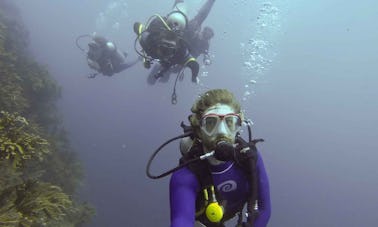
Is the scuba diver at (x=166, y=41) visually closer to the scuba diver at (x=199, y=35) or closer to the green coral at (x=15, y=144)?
the scuba diver at (x=199, y=35)

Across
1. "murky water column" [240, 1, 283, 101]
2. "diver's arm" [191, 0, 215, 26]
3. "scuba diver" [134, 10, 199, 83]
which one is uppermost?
"murky water column" [240, 1, 283, 101]

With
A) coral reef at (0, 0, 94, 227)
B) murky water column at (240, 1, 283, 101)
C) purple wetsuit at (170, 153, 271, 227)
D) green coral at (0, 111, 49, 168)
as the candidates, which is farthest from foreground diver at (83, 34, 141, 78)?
murky water column at (240, 1, 283, 101)

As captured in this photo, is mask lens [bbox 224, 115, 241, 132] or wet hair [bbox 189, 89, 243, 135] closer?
mask lens [bbox 224, 115, 241, 132]

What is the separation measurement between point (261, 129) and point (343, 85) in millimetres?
51228

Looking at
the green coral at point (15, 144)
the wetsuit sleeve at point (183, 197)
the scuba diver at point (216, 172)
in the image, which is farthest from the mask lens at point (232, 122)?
the green coral at point (15, 144)

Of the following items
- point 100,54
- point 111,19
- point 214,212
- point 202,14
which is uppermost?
point 111,19

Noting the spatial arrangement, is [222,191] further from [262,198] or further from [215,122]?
[215,122]

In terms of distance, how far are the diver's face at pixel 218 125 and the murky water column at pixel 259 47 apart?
23.2 m

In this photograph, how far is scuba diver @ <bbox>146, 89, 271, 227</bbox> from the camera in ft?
8.59

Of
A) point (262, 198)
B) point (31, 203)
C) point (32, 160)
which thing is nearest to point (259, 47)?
point (32, 160)

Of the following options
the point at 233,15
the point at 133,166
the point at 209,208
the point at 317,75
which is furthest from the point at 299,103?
the point at 209,208

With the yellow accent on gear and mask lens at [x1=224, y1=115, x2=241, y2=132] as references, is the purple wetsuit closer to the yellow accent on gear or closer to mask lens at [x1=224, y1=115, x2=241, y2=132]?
the yellow accent on gear

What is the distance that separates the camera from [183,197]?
2.65 m

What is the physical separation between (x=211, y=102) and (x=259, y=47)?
37.4 metres
